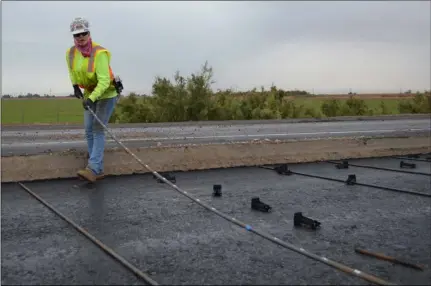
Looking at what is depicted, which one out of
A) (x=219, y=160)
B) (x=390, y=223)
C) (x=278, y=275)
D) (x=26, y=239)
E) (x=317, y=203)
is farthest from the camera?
(x=219, y=160)

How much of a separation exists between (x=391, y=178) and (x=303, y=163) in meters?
1.83

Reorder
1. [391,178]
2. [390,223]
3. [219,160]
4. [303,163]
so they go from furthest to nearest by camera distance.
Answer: [303,163] < [219,160] < [391,178] < [390,223]

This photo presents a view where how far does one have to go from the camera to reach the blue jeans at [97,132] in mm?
7027

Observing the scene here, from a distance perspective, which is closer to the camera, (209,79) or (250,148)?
(250,148)

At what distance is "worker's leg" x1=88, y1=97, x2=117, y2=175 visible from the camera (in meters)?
7.02

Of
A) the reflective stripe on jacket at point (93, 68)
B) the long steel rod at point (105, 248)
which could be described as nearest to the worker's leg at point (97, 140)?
the reflective stripe on jacket at point (93, 68)

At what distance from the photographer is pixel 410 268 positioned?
3975mm

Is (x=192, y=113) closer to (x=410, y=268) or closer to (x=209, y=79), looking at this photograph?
(x=209, y=79)

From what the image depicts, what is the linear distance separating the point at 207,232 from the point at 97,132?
2.88 metres

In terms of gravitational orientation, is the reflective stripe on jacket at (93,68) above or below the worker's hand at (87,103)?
above

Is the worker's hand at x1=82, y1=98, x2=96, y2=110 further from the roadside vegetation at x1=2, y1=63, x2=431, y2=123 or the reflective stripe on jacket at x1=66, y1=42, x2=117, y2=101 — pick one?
the roadside vegetation at x1=2, y1=63, x2=431, y2=123

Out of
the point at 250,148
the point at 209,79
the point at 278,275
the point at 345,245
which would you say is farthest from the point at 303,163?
the point at 209,79

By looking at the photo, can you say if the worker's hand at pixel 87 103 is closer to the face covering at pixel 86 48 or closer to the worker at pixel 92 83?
the worker at pixel 92 83

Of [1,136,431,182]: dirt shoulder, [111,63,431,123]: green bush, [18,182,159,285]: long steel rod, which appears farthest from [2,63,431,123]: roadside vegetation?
[18,182,159,285]: long steel rod
